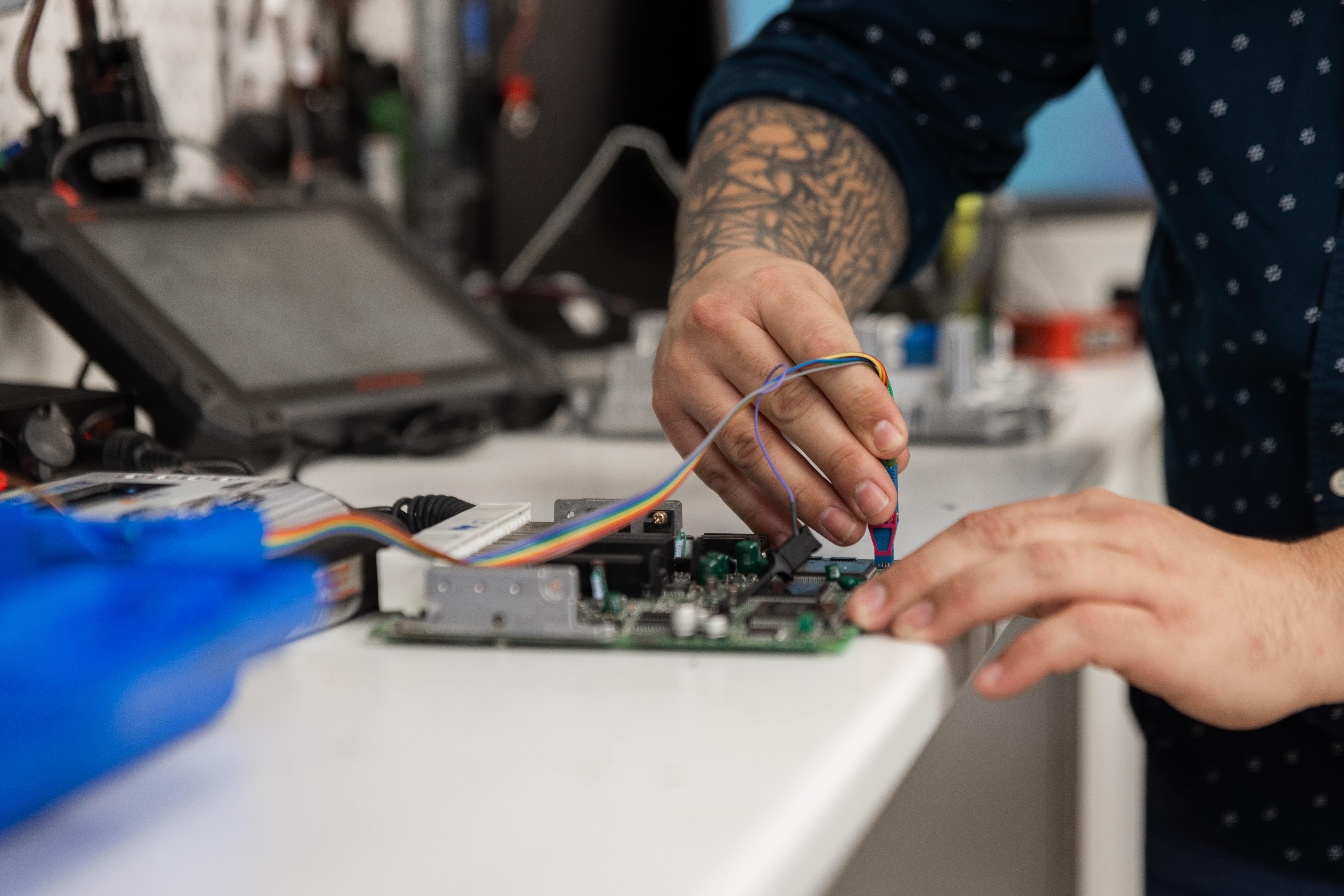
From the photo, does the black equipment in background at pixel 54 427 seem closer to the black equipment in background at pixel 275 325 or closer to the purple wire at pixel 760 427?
the black equipment in background at pixel 275 325

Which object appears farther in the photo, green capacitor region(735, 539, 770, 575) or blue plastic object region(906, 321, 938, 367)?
blue plastic object region(906, 321, 938, 367)

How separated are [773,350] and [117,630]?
380mm

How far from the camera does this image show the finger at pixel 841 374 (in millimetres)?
570

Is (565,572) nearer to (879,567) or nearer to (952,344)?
(879,567)

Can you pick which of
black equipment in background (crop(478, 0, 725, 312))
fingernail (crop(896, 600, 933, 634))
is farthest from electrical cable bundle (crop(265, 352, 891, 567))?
black equipment in background (crop(478, 0, 725, 312))

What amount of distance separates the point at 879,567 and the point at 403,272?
2.06ft

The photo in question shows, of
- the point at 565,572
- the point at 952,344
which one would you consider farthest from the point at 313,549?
the point at 952,344

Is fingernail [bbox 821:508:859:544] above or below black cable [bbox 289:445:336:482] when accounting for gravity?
below

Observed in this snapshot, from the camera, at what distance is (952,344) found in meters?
1.07

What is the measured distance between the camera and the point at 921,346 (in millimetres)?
1214

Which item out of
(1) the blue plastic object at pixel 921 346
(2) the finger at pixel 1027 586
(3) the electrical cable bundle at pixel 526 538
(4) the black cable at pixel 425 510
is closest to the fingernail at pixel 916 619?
(2) the finger at pixel 1027 586

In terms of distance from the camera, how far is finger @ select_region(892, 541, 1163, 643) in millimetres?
455

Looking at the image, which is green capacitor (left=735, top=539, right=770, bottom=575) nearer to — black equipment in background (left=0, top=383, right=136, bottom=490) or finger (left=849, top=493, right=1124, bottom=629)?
finger (left=849, top=493, right=1124, bottom=629)

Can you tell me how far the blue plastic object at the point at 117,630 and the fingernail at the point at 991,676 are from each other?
0.80 ft
